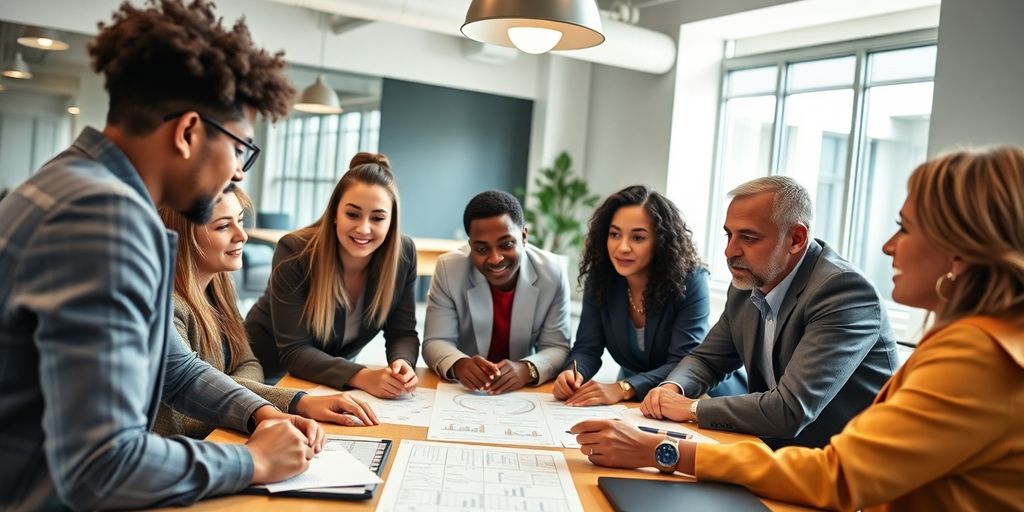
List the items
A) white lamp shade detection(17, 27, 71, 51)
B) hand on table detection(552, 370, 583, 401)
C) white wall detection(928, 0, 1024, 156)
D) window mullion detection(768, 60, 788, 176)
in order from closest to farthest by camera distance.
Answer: hand on table detection(552, 370, 583, 401)
white wall detection(928, 0, 1024, 156)
window mullion detection(768, 60, 788, 176)
white lamp shade detection(17, 27, 71, 51)

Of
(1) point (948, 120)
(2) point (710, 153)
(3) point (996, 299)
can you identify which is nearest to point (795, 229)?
(3) point (996, 299)

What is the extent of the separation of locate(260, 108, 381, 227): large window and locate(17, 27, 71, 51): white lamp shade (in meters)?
2.25

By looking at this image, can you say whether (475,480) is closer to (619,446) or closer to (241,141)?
(619,446)

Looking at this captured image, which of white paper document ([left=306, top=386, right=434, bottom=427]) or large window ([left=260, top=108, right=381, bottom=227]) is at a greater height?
large window ([left=260, top=108, right=381, bottom=227])

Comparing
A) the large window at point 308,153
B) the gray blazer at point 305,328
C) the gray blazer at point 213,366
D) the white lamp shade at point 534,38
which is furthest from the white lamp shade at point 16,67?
the white lamp shade at point 534,38

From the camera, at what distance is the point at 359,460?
1604 millimetres

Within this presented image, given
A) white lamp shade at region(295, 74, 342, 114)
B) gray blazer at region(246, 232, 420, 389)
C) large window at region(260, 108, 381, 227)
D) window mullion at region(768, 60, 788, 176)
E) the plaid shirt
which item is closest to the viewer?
the plaid shirt

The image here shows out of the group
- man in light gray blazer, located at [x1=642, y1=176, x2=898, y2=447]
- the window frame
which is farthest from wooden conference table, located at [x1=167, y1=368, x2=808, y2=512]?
the window frame

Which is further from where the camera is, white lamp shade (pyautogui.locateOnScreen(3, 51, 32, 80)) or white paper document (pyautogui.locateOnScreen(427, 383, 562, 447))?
white lamp shade (pyautogui.locateOnScreen(3, 51, 32, 80))

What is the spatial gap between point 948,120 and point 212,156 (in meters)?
5.24

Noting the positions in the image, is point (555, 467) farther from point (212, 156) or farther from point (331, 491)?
point (212, 156)

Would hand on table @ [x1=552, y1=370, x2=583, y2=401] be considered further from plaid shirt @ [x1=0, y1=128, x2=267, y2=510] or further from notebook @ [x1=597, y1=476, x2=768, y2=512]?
plaid shirt @ [x1=0, y1=128, x2=267, y2=510]

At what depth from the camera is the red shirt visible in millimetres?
3090

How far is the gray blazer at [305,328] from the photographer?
8.29ft
